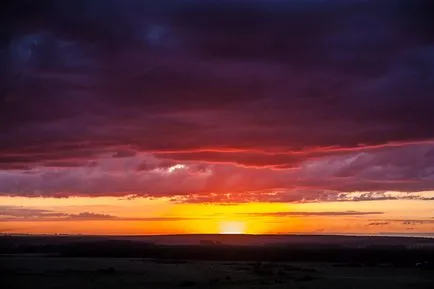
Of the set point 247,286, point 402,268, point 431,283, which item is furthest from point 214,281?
point 402,268

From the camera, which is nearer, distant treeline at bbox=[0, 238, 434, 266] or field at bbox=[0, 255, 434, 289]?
field at bbox=[0, 255, 434, 289]

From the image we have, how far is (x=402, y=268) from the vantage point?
3442 inches

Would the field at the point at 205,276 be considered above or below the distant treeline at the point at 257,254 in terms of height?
below

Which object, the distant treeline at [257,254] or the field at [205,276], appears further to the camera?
the distant treeline at [257,254]

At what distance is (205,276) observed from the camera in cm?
7281

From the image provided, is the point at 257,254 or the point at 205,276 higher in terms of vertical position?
the point at 257,254

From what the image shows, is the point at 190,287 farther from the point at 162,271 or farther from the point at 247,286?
the point at 162,271

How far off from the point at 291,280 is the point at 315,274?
10006 mm

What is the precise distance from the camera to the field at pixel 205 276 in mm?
63875

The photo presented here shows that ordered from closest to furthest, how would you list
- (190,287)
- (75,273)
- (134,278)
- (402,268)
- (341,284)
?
(190,287), (341,284), (134,278), (75,273), (402,268)

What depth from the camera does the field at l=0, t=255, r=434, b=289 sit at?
63.9 meters

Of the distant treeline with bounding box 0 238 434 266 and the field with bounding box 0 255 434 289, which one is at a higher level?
the distant treeline with bounding box 0 238 434 266

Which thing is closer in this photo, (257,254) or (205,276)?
(205,276)

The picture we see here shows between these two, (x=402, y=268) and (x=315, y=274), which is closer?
(x=315, y=274)
